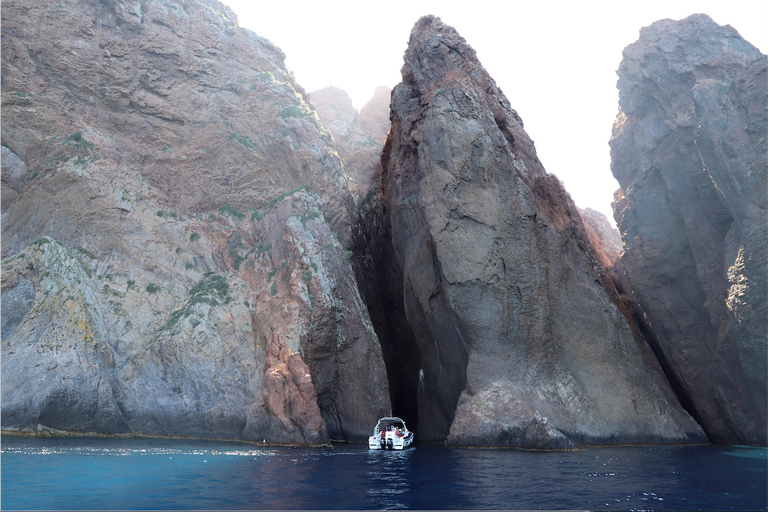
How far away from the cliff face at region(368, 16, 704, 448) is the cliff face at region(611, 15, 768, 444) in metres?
2.69

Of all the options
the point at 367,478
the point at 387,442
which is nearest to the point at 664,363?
the point at 387,442

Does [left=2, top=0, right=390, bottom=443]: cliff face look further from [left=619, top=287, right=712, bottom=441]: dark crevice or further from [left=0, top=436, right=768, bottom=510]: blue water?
[left=619, top=287, right=712, bottom=441]: dark crevice

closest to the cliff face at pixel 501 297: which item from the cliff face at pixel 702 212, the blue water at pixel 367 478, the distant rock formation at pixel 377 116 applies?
the cliff face at pixel 702 212

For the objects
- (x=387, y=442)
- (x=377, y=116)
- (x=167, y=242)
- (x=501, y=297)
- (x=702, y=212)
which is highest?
(x=377, y=116)

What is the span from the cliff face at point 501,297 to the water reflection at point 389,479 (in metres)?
6.96

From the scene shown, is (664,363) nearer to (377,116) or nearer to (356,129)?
(356,129)

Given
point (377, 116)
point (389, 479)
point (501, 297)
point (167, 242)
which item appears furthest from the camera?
point (377, 116)

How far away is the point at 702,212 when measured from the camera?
38.7m

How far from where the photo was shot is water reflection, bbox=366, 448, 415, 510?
1623 cm

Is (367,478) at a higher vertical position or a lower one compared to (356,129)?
lower

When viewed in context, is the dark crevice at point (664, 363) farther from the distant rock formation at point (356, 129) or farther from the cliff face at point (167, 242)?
the distant rock formation at point (356, 129)

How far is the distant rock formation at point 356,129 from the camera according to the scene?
234 ft

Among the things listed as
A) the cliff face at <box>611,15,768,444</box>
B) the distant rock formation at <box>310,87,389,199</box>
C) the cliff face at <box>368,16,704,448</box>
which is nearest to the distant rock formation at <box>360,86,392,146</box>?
the distant rock formation at <box>310,87,389,199</box>

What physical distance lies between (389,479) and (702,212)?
30.4m
